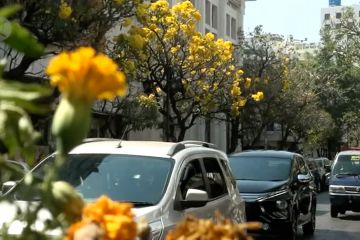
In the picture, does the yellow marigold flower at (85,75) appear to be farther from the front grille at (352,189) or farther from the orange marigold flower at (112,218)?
the front grille at (352,189)

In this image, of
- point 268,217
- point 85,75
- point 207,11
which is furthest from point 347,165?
point 207,11

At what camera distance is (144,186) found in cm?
618

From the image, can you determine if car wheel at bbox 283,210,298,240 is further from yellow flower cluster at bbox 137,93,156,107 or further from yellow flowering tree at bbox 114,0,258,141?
yellow flowering tree at bbox 114,0,258,141

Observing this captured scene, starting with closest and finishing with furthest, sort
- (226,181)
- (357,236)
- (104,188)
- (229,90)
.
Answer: (104,188) < (226,181) < (357,236) < (229,90)

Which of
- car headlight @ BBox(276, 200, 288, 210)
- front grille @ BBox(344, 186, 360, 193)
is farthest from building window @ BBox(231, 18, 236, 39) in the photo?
car headlight @ BBox(276, 200, 288, 210)

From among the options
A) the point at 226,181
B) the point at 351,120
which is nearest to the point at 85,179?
the point at 226,181

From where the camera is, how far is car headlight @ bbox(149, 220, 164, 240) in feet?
17.7

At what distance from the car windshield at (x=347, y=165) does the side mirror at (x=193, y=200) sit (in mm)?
13622

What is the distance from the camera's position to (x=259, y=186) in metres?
12.7

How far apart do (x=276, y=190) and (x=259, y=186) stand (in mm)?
334

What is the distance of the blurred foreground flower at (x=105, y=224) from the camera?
4.05ft

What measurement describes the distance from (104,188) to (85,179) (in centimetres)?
20

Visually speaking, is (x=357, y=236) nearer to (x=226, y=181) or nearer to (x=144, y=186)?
(x=226, y=181)

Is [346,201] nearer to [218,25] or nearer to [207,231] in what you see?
[207,231]
